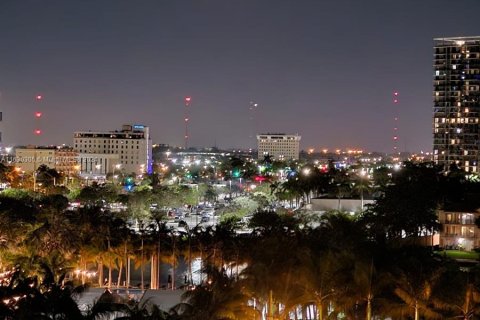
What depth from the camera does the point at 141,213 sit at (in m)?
66.4

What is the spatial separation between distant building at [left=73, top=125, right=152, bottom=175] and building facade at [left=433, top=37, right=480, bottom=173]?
251 feet

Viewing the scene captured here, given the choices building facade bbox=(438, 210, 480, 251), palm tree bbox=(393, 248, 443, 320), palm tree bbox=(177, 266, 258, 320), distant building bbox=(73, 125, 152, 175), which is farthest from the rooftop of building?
palm tree bbox=(177, 266, 258, 320)

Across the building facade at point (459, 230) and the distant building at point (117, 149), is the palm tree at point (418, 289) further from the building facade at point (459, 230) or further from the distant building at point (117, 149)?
the distant building at point (117, 149)

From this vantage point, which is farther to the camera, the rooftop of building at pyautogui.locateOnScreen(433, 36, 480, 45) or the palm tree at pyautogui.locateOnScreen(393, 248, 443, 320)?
the rooftop of building at pyautogui.locateOnScreen(433, 36, 480, 45)

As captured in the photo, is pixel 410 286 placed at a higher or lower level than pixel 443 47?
lower

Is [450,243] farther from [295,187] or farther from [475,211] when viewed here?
[295,187]

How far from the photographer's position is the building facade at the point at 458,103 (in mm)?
117688

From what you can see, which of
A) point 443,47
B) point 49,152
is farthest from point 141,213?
point 49,152

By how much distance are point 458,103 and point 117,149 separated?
89.9 meters

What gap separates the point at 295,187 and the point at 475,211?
34019mm

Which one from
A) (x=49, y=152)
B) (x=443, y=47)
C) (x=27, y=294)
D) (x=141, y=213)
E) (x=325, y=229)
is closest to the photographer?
(x=27, y=294)

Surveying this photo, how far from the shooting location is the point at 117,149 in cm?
17025

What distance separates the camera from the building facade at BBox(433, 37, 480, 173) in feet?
386

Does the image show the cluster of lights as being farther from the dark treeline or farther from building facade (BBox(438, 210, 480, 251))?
building facade (BBox(438, 210, 480, 251))
